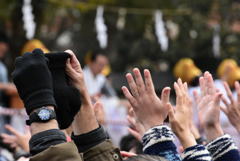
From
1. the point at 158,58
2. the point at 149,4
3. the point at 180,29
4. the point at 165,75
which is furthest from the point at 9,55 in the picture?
the point at 158,58

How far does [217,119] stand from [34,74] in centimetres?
118

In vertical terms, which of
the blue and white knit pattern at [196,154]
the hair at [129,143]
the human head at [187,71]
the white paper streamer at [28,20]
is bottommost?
the blue and white knit pattern at [196,154]

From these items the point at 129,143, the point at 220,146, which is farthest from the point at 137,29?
the point at 220,146

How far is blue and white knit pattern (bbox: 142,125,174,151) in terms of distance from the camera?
2.09 m

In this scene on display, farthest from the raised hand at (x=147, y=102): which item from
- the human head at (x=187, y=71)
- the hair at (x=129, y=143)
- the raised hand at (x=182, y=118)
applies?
the human head at (x=187, y=71)

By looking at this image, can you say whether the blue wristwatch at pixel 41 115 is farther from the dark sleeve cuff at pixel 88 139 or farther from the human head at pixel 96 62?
the human head at pixel 96 62

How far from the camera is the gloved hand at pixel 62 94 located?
6.34 ft

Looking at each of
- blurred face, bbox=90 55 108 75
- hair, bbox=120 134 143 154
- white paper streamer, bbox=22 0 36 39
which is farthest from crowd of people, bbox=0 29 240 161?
white paper streamer, bbox=22 0 36 39

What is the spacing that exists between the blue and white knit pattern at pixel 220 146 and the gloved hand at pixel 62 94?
0.79m

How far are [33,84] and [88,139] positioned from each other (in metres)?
0.44

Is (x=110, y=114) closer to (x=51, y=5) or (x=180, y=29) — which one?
(x=51, y=5)

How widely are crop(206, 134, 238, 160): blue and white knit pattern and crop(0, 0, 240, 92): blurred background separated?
20.0 ft

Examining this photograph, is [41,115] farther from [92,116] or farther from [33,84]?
[92,116]

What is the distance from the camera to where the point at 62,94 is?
194cm
